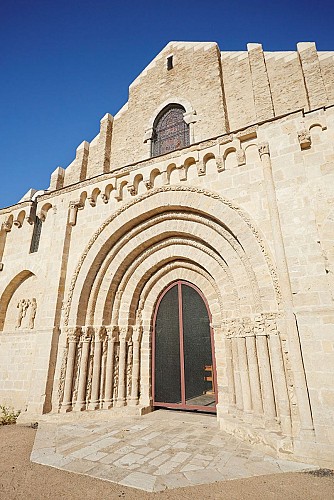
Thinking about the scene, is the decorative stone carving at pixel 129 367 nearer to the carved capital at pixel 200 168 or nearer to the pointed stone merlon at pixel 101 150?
the carved capital at pixel 200 168

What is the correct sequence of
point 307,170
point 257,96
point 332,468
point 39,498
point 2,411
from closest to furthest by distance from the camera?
1. point 39,498
2. point 332,468
3. point 307,170
4. point 2,411
5. point 257,96

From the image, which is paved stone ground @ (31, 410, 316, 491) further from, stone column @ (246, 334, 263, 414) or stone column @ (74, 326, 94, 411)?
stone column @ (246, 334, 263, 414)

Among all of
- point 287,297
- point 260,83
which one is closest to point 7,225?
point 287,297

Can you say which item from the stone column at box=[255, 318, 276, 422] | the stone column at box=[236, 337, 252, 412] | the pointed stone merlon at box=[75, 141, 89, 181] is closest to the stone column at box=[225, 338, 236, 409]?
the stone column at box=[236, 337, 252, 412]

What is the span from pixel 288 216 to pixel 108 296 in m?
4.76

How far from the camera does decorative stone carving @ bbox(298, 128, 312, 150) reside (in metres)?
5.19

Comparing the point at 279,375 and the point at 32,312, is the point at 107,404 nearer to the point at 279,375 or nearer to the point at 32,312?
the point at 32,312

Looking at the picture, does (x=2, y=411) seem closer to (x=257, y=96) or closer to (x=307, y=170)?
(x=307, y=170)

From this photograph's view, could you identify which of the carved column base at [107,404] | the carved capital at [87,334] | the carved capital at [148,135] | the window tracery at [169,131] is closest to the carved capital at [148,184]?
the window tracery at [169,131]

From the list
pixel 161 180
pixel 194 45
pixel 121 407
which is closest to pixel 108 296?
pixel 121 407

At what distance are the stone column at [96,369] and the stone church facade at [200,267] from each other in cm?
3

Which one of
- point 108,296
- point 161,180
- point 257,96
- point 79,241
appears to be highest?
point 257,96

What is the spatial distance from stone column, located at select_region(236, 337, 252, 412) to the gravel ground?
60.9 inches

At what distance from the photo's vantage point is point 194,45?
10.2m
